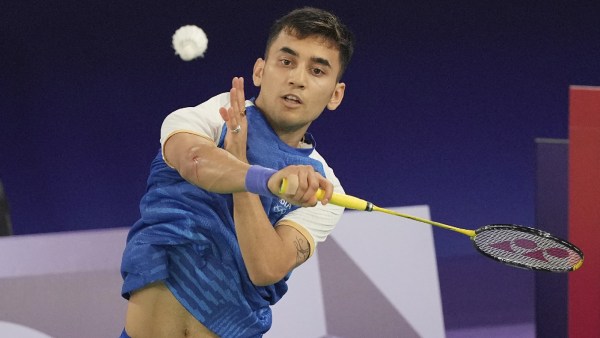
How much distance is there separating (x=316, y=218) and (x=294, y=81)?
0.37m

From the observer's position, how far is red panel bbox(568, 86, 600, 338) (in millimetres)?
3273

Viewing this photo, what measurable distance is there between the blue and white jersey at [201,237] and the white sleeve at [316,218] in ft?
0.24

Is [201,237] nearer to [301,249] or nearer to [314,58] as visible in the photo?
[301,249]

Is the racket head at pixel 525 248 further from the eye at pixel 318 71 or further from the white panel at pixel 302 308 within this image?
the white panel at pixel 302 308

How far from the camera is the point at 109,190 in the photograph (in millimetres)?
4176

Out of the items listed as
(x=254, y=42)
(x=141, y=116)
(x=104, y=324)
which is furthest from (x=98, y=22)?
(x=104, y=324)

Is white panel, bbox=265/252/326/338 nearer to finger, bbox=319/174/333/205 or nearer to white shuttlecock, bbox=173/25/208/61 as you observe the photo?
white shuttlecock, bbox=173/25/208/61

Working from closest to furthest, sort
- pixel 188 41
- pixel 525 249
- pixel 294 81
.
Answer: pixel 294 81, pixel 525 249, pixel 188 41

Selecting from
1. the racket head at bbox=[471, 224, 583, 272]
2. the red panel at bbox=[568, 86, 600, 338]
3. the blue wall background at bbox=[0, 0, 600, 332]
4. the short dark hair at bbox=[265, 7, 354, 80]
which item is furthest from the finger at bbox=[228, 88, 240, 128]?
the blue wall background at bbox=[0, 0, 600, 332]

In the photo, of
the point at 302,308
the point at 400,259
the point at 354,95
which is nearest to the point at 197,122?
the point at 302,308

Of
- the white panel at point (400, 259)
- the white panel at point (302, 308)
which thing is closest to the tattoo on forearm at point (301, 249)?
the white panel at point (302, 308)

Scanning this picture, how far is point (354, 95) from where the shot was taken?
439 cm

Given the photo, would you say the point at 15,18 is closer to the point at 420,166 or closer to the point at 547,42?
the point at 420,166

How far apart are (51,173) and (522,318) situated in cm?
250
